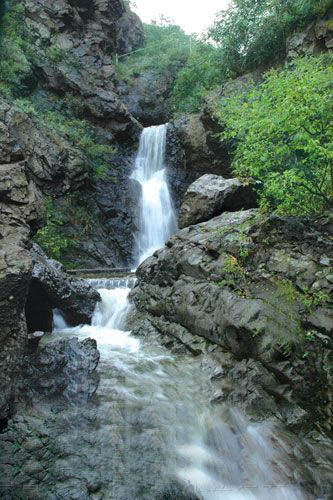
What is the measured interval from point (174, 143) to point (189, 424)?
16114 millimetres

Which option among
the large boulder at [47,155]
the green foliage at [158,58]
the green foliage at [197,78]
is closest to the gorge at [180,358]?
the large boulder at [47,155]

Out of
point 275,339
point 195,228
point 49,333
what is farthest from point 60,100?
point 275,339

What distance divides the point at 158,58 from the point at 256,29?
411 inches

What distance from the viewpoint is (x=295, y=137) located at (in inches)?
240

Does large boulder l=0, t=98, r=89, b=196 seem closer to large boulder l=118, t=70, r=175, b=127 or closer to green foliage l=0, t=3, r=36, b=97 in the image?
green foliage l=0, t=3, r=36, b=97

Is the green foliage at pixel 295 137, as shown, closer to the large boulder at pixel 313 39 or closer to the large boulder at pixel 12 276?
the large boulder at pixel 12 276

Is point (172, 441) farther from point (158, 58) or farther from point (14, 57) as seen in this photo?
point (158, 58)

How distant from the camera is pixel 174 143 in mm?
18828

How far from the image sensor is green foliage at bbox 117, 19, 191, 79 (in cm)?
2458

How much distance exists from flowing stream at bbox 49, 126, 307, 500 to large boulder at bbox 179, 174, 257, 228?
5.36 m

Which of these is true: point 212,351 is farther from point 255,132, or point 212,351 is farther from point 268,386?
point 255,132

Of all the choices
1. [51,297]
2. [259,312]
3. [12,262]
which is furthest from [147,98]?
[12,262]

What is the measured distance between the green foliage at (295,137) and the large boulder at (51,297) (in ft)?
17.3

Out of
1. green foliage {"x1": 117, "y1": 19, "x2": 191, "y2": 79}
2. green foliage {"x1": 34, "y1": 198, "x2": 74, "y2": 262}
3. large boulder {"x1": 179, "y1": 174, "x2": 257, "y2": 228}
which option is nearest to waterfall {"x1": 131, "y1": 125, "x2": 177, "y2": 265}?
green foliage {"x1": 34, "y1": 198, "x2": 74, "y2": 262}
